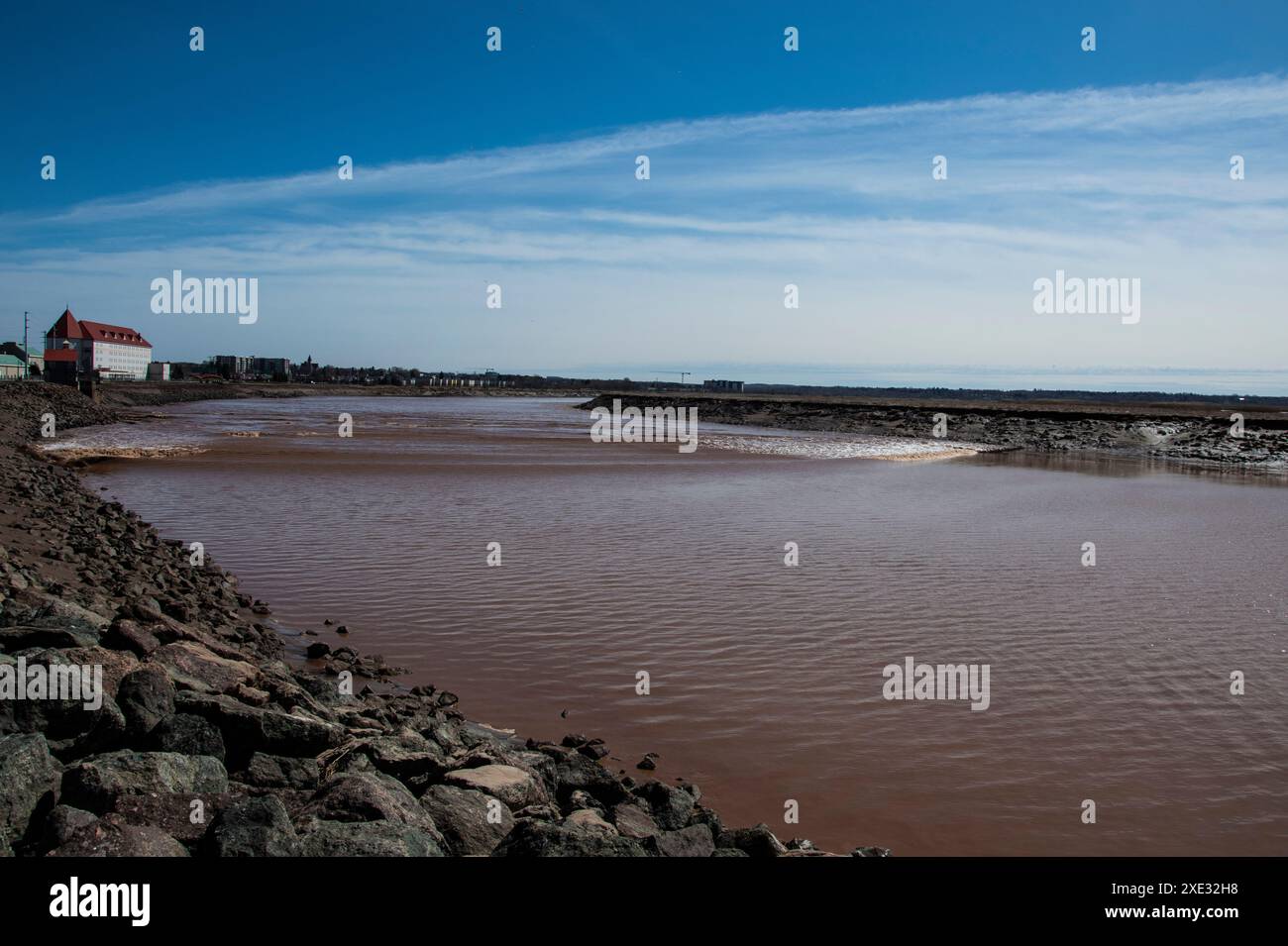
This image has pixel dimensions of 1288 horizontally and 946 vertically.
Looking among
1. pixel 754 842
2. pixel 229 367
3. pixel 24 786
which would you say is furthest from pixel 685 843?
pixel 229 367

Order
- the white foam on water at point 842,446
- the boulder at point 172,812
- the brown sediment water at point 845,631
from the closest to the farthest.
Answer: the boulder at point 172,812 < the brown sediment water at point 845,631 < the white foam on water at point 842,446

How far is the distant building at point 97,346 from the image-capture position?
382ft

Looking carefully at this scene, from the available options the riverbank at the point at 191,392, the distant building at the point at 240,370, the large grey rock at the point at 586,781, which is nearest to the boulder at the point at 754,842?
the large grey rock at the point at 586,781

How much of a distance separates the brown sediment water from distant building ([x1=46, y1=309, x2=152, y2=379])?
364 ft

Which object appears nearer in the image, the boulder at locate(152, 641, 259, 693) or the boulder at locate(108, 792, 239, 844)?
the boulder at locate(108, 792, 239, 844)

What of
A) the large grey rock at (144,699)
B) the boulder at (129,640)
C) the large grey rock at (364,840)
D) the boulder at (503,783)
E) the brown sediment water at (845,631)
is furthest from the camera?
the boulder at (129,640)

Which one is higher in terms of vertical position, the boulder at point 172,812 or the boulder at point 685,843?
the boulder at point 172,812

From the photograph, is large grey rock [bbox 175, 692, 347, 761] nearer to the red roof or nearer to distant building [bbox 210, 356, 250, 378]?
the red roof

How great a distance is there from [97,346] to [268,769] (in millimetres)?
133585

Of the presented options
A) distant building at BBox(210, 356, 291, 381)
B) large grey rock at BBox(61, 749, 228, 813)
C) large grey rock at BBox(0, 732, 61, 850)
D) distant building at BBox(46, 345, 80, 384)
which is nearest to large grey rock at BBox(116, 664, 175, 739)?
large grey rock at BBox(61, 749, 228, 813)

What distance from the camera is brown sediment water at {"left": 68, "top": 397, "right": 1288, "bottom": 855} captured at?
6.17 meters

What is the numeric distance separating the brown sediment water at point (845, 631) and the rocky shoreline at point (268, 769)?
29.4 inches

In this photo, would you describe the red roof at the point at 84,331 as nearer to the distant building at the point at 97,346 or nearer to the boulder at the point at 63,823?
the distant building at the point at 97,346

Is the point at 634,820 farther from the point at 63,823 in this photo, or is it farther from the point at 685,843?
the point at 63,823
